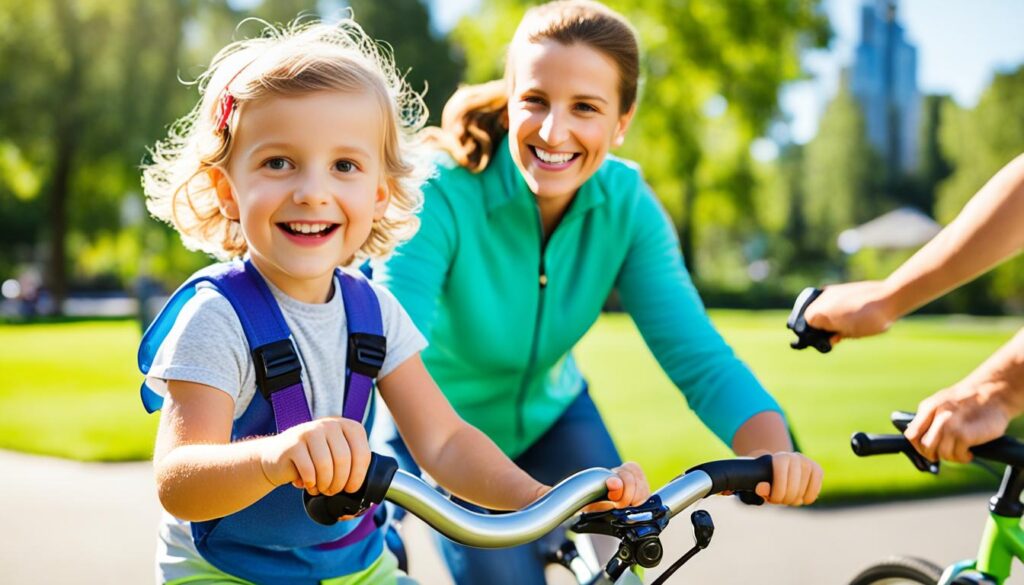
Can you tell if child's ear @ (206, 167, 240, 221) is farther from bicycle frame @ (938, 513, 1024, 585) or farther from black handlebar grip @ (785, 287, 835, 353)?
bicycle frame @ (938, 513, 1024, 585)

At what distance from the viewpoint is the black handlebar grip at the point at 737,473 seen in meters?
1.57

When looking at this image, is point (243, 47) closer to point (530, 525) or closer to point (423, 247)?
point (423, 247)

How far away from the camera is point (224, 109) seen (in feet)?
5.89

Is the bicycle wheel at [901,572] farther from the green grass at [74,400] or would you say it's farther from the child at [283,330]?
the green grass at [74,400]

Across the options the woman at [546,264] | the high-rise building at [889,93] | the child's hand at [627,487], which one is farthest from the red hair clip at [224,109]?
the high-rise building at [889,93]

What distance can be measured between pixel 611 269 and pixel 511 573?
0.74m

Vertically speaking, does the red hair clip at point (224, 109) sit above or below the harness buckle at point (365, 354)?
above

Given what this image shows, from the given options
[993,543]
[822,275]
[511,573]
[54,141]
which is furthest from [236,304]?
[822,275]

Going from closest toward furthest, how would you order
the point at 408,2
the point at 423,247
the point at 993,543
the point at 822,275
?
the point at 993,543
the point at 423,247
the point at 408,2
the point at 822,275

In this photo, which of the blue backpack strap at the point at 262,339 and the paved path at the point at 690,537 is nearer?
the blue backpack strap at the point at 262,339

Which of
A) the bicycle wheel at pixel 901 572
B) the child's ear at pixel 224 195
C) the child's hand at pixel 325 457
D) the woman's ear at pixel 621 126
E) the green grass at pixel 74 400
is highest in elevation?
the woman's ear at pixel 621 126

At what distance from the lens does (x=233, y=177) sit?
71.1 inches

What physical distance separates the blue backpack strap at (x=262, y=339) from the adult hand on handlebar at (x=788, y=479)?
723 millimetres

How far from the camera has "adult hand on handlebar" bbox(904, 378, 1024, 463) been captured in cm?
185
